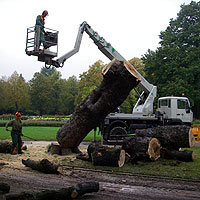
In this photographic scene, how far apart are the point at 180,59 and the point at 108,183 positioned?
25.1 meters

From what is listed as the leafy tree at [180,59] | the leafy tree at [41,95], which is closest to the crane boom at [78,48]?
the leafy tree at [180,59]

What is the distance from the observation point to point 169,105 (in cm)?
1504

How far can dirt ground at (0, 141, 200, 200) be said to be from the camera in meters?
4.98

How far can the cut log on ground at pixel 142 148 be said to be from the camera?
8.24m

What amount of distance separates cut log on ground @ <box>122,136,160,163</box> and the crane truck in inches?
172

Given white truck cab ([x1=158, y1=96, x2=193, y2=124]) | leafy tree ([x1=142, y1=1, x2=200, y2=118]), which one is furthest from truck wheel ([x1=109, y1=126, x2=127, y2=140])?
leafy tree ([x1=142, y1=1, x2=200, y2=118])

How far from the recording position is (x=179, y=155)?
8.73 m

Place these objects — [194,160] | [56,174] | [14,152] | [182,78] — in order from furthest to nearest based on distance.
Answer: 1. [182,78]
2. [14,152]
3. [194,160]
4. [56,174]

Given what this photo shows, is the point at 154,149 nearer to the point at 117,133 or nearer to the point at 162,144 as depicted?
the point at 162,144

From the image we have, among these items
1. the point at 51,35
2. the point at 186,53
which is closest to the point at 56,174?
the point at 51,35

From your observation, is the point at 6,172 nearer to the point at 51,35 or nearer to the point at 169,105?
the point at 51,35

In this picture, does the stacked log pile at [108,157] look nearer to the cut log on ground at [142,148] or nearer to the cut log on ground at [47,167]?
the cut log on ground at [142,148]

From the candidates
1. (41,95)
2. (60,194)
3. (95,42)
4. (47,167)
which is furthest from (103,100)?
(41,95)

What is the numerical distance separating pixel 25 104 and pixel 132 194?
52756 millimetres
